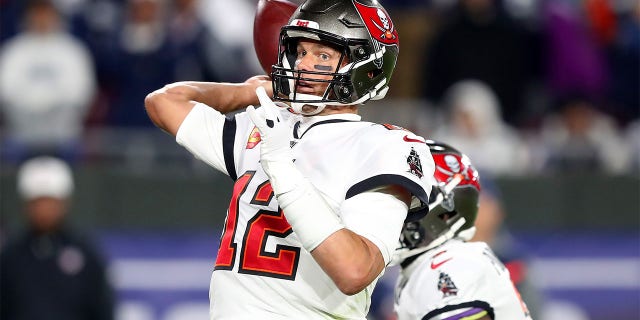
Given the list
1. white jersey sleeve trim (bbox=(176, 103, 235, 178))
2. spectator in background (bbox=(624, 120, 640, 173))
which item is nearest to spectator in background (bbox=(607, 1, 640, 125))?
spectator in background (bbox=(624, 120, 640, 173))

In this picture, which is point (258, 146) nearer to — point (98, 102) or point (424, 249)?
point (424, 249)

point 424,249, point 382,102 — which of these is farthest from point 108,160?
point 424,249

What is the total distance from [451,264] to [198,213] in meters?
5.31

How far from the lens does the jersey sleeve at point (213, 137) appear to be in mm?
4211

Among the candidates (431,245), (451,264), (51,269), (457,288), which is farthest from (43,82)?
(457,288)

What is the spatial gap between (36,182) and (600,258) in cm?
427

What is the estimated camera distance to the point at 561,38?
1047 cm

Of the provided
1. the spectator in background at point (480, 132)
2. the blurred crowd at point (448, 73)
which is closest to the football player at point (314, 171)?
the spectator in background at point (480, 132)

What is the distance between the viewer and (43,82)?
9680mm

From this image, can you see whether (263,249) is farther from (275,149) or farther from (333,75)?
(333,75)

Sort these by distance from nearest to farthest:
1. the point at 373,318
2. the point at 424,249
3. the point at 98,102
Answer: the point at 424,249
the point at 373,318
the point at 98,102

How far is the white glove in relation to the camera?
3.70m

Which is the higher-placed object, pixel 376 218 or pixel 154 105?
pixel 154 105

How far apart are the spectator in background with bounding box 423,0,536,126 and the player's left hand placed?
6.49m
